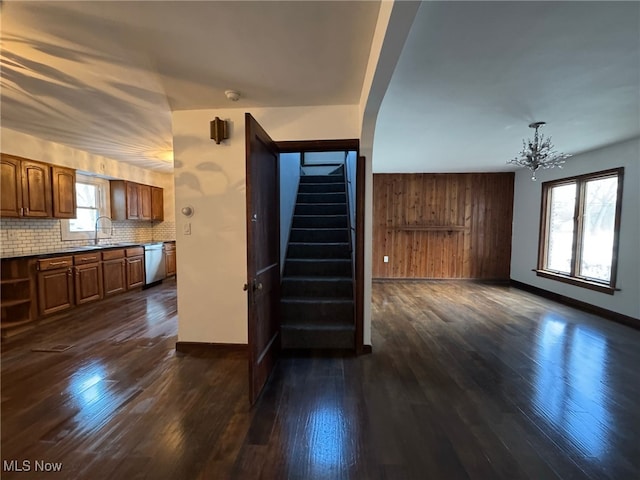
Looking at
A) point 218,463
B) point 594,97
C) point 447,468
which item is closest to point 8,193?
point 218,463

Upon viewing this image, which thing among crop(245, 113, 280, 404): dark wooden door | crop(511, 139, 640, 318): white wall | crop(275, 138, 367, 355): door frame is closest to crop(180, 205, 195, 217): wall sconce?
crop(245, 113, 280, 404): dark wooden door

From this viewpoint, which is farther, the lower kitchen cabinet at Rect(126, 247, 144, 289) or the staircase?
the lower kitchen cabinet at Rect(126, 247, 144, 289)

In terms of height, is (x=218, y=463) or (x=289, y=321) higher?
(x=289, y=321)

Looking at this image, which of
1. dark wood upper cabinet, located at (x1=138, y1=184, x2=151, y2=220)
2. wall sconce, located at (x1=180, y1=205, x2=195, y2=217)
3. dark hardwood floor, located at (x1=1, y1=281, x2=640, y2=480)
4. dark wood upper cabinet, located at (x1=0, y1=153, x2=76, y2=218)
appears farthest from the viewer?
dark wood upper cabinet, located at (x1=138, y1=184, x2=151, y2=220)

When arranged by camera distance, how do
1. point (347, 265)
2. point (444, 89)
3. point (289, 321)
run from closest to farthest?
point (444, 89), point (289, 321), point (347, 265)

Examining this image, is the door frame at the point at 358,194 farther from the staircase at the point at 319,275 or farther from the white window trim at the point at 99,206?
the white window trim at the point at 99,206

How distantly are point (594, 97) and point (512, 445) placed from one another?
2.88 metres

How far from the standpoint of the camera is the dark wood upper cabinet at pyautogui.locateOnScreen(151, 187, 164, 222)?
20.1 ft

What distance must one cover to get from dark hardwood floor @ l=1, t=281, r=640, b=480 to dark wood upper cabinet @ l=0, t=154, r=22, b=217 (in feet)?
4.93

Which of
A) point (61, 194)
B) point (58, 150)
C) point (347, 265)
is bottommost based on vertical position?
point (347, 265)

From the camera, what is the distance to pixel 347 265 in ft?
11.9

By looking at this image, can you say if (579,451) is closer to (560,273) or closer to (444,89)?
(444,89)

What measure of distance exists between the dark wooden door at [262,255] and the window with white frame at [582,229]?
15.2 ft

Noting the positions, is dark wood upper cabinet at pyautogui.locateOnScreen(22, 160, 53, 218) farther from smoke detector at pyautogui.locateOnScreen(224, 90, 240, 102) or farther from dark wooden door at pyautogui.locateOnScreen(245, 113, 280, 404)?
dark wooden door at pyautogui.locateOnScreen(245, 113, 280, 404)
